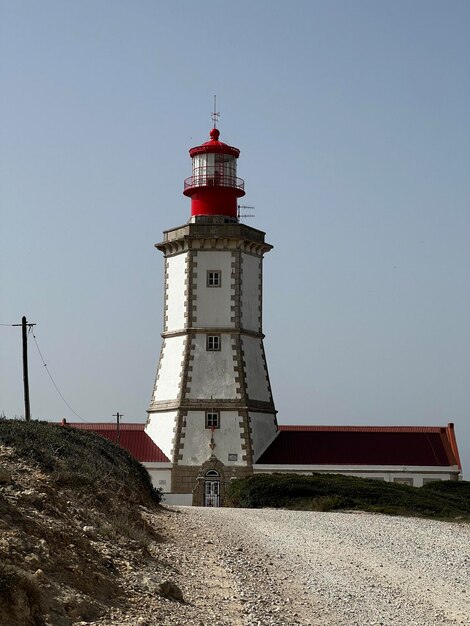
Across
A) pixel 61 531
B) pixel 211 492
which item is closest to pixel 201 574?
pixel 61 531

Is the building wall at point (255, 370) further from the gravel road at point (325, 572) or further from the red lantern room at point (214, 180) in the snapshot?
the gravel road at point (325, 572)

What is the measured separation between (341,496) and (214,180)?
13.7 meters

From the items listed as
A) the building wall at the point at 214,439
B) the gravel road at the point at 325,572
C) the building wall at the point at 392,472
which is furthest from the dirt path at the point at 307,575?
the building wall at the point at 392,472

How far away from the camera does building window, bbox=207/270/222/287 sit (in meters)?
36.0

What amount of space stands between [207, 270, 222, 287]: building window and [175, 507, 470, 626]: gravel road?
48.8 feet

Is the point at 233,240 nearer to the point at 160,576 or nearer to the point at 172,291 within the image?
the point at 172,291

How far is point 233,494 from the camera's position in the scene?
3039cm

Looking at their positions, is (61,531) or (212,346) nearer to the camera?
(61,531)

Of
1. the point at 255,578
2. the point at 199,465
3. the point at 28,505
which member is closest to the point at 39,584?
the point at 28,505

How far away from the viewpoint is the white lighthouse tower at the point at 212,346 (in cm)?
3494

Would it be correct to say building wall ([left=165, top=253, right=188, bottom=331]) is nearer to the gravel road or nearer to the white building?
the white building

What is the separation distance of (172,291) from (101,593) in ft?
88.9

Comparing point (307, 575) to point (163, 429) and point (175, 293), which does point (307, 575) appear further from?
point (175, 293)

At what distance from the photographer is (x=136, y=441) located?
36438 mm
